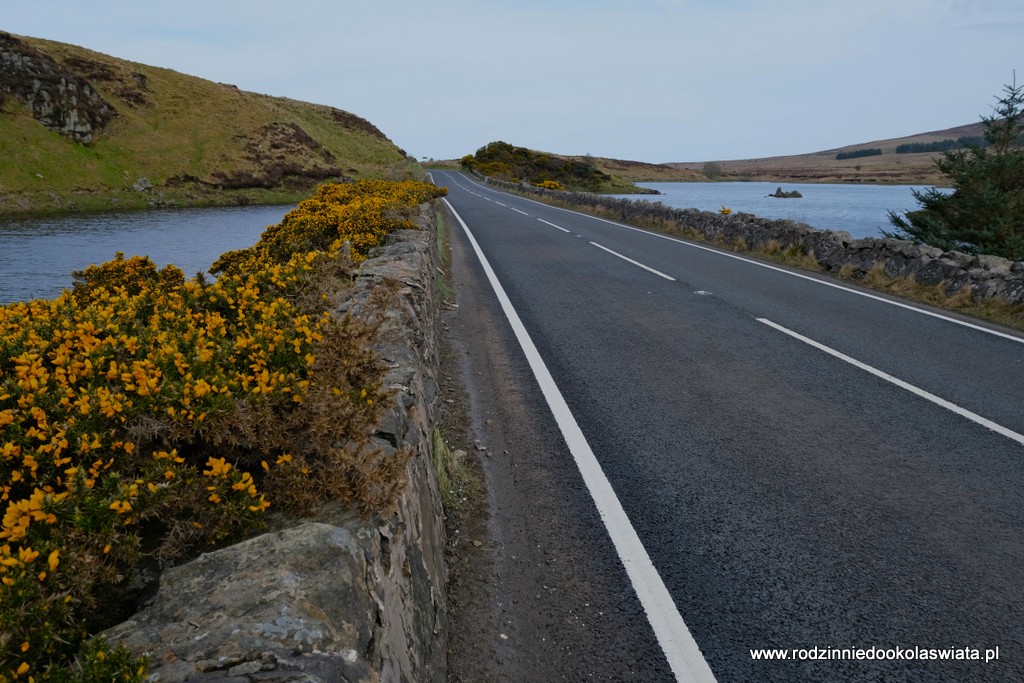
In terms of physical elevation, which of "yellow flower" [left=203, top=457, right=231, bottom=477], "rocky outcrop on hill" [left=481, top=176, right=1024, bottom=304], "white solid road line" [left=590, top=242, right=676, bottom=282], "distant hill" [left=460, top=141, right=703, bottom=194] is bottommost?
"white solid road line" [left=590, top=242, right=676, bottom=282]

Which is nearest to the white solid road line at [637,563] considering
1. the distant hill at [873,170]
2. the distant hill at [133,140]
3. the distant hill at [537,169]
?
the distant hill at [133,140]

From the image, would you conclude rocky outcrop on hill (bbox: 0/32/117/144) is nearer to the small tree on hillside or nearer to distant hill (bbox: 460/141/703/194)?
distant hill (bbox: 460/141/703/194)

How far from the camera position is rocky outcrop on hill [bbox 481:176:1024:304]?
10297 mm

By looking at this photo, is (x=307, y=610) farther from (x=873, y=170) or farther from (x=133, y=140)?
(x=873, y=170)

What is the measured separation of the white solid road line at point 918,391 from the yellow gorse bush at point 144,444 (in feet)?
17.3

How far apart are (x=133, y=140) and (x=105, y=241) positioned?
93.7 feet

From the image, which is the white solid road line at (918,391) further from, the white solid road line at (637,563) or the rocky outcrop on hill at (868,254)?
the rocky outcrop on hill at (868,254)

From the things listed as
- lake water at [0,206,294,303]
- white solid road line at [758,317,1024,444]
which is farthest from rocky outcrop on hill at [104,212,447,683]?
lake water at [0,206,294,303]

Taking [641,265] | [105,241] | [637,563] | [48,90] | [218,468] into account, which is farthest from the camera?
[48,90]

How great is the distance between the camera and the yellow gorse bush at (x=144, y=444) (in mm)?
1930

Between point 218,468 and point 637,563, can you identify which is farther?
point 637,563

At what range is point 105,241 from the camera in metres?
25.3

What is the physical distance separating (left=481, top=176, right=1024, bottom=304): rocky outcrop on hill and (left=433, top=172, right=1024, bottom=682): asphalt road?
250cm

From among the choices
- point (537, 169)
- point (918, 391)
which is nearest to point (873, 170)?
point (537, 169)
